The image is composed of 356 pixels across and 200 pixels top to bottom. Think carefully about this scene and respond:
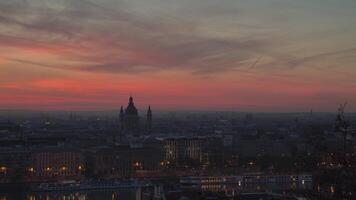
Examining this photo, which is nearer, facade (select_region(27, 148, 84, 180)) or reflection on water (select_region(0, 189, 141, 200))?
reflection on water (select_region(0, 189, 141, 200))

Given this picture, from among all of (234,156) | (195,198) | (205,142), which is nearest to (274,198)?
(195,198)

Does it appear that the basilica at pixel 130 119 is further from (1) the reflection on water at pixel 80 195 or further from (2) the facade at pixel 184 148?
(1) the reflection on water at pixel 80 195

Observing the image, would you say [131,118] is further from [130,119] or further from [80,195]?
[80,195]

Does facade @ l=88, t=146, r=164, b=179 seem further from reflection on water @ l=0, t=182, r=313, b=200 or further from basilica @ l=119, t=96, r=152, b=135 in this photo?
basilica @ l=119, t=96, r=152, b=135

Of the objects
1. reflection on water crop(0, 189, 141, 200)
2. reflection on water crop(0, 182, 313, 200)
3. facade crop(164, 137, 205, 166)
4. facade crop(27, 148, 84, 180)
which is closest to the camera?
reflection on water crop(0, 189, 141, 200)

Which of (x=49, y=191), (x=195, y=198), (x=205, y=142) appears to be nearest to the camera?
(x=195, y=198)

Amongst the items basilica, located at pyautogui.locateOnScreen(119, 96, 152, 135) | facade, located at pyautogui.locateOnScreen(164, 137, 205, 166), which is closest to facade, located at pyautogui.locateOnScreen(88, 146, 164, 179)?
facade, located at pyautogui.locateOnScreen(164, 137, 205, 166)

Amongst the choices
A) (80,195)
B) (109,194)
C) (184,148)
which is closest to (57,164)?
(80,195)

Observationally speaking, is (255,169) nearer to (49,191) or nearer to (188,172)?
(188,172)

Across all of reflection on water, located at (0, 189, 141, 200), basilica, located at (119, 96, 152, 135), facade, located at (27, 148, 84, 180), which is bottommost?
reflection on water, located at (0, 189, 141, 200)

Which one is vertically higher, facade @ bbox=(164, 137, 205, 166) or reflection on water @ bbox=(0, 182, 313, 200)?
facade @ bbox=(164, 137, 205, 166)

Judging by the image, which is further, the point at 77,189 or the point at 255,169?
the point at 255,169
